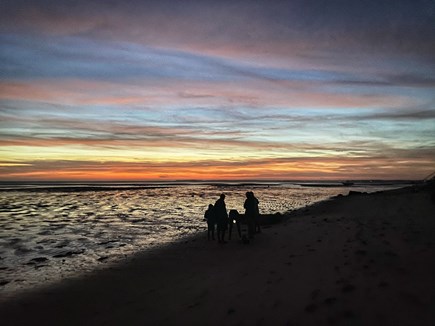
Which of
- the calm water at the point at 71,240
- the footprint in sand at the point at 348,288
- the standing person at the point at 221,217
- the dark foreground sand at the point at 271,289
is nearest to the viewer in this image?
the dark foreground sand at the point at 271,289

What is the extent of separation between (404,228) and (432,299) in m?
7.07

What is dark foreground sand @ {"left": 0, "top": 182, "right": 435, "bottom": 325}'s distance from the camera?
19.1ft

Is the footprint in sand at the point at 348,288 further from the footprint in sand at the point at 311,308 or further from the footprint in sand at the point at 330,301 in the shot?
the footprint in sand at the point at 311,308

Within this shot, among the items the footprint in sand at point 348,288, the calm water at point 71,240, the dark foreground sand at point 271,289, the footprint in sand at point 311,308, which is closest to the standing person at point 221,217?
the dark foreground sand at point 271,289

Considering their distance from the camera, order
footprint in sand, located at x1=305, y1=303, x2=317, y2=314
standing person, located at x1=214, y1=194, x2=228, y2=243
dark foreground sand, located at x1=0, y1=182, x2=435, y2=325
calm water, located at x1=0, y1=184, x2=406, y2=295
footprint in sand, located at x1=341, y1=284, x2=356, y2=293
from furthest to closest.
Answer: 1. standing person, located at x1=214, y1=194, x2=228, y2=243
2. calm water, located at x1=0, y1=184, x2=406, y2=295
3. footprint in sand, located at x1=341, y1=284, x2=356, y2=293
4. footprint in sand, located at x1=305, y1=303, x2=317, y2=314
5. dark foreground sand, located at x1=0, y1=182, x2=435, y2=325

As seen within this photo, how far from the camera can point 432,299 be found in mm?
5539

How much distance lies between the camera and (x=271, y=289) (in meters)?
7.35

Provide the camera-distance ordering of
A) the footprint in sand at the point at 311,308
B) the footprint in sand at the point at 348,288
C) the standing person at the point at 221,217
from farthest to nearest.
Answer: the standing person at the point at 221,217 < the footprint in sand at the point at 348,288 < the footprint in sand at the point at 311,308

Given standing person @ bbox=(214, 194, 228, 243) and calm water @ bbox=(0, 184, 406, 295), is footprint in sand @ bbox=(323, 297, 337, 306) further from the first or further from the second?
standing person @ bbox=(214, 194, 228, 243)

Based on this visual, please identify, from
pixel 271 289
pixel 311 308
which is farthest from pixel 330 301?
pixel 271 289

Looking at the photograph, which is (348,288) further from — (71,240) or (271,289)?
(71,240)

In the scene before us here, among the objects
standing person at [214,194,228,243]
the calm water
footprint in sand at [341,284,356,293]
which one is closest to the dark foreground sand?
footprint in sand at [341,284,356,293]

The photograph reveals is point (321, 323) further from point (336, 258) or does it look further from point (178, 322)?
point (336, 258)

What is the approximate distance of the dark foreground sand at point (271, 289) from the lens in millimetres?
5820
